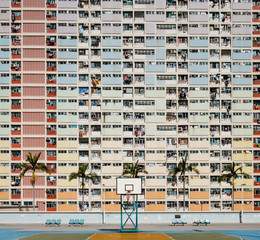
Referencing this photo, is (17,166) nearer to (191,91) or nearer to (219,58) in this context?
(191,91)

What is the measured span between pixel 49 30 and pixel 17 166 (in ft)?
116

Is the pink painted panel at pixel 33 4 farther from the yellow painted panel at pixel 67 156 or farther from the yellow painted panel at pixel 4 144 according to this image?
the yellow painted panel at pixel 67 156

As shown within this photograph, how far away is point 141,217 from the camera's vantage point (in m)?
88.4

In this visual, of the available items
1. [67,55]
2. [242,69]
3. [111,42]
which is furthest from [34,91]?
[242,69]

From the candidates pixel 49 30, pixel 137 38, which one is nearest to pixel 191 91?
pixel 137 38

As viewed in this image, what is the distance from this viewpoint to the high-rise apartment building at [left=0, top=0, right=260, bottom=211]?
117500mm

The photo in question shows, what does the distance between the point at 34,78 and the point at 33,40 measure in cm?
953

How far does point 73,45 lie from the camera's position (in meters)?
120

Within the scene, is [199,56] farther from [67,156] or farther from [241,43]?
[67,156]

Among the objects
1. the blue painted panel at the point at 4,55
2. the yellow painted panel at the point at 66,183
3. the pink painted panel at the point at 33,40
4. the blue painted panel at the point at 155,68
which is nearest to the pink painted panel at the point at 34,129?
the yellow painted panel at the point at 66,183

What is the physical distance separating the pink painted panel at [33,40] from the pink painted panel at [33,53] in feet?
4.26

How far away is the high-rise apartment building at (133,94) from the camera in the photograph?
117500mm

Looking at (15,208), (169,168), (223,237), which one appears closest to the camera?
(223,237)

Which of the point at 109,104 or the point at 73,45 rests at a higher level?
the point at 73,45
